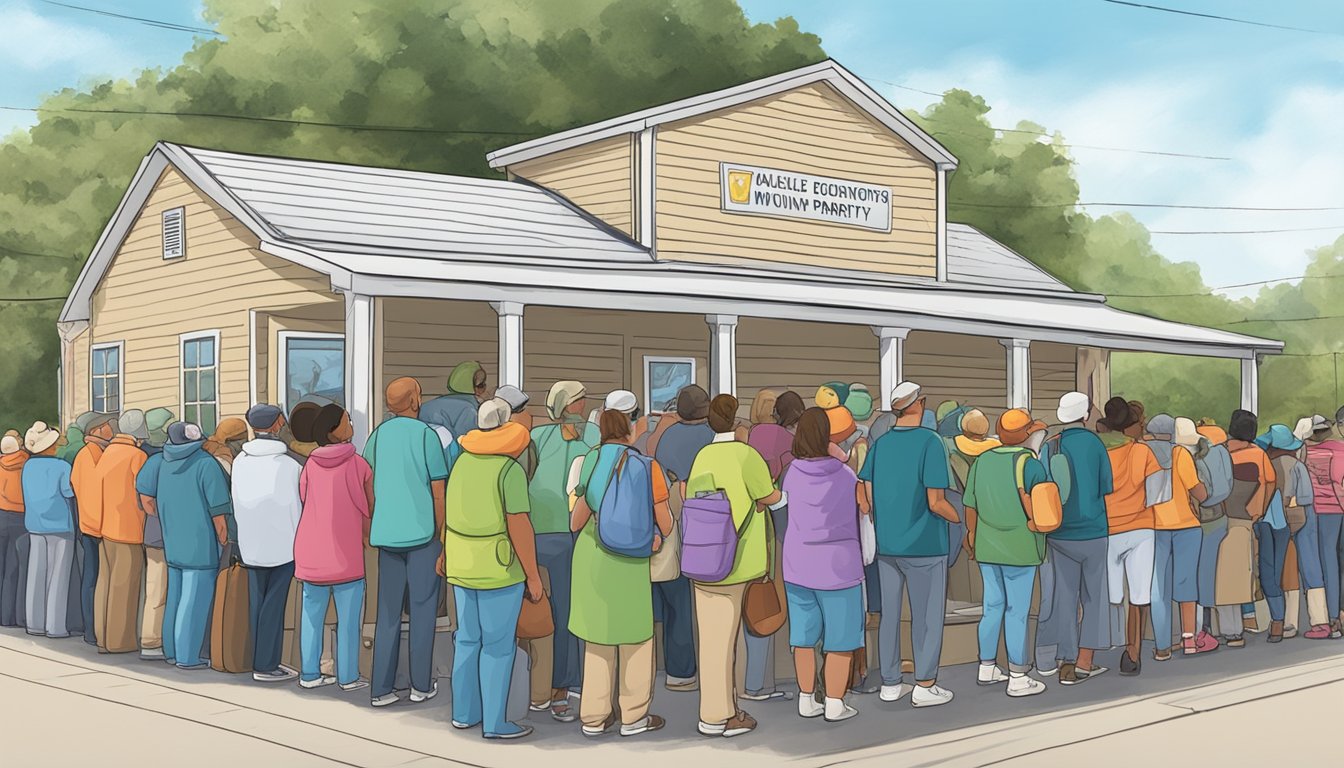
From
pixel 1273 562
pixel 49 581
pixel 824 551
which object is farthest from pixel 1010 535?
pixel 49 581

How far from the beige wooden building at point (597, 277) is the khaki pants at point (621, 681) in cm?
664

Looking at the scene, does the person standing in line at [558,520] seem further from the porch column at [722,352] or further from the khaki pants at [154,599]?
Answer: the porch column at [722,352]

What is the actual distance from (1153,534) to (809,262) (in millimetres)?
11460

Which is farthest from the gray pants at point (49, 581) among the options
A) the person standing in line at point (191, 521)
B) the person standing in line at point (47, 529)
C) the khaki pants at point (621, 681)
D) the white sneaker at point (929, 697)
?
the white sneaker at point (929, 697)

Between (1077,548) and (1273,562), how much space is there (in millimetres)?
3030

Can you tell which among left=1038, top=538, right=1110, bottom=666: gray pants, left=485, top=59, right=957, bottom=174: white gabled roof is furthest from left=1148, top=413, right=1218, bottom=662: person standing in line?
left=485, top=59, right=957, bottom=174: white gabled roof

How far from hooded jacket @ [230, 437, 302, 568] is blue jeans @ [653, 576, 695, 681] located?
8.43ft

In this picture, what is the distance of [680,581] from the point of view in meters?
9.18

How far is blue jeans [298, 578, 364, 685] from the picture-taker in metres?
9.59

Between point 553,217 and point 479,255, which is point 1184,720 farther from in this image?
point 553,217

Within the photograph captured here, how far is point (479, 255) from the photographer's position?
17.7 m

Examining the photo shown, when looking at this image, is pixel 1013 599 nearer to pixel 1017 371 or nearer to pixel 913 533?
pixel 913 533

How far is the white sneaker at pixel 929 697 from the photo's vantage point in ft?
30.0

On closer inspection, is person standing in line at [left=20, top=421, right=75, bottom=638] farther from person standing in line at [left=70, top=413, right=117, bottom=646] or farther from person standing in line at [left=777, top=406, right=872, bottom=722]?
person standing in line at [left=777, top=406, right=872, bottom=722]
